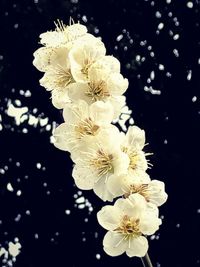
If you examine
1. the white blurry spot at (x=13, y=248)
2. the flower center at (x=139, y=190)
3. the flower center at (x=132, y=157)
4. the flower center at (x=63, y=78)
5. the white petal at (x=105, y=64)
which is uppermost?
the flower center at (x=63, y=78)

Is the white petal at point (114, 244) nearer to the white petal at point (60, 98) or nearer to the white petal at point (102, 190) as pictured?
the white petal at point (102, 190)

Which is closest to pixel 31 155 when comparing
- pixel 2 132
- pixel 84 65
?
pixel 2 132

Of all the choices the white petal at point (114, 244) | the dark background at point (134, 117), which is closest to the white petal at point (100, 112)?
the white petal at point (114, 244)

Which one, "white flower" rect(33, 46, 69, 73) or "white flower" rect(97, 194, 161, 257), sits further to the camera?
"white flower" rect(33, 46, 69, 73)

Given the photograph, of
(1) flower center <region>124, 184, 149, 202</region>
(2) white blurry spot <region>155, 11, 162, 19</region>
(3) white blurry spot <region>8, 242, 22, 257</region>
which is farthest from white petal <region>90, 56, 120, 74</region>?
(3) white blurry spot <region>8, 242, 22, 257</region>

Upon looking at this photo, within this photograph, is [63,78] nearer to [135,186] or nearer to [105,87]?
[105,87]

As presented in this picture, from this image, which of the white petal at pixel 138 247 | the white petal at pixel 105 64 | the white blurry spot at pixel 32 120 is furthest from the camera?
the white blurry spot at pixel 32 120

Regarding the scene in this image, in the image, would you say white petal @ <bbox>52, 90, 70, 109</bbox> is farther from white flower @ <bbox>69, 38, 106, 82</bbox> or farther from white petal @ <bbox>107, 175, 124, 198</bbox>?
white petal @ <bbox>107, 175, 124, 198</bbox>

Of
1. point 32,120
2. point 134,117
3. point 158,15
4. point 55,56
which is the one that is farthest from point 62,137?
point 158,15
